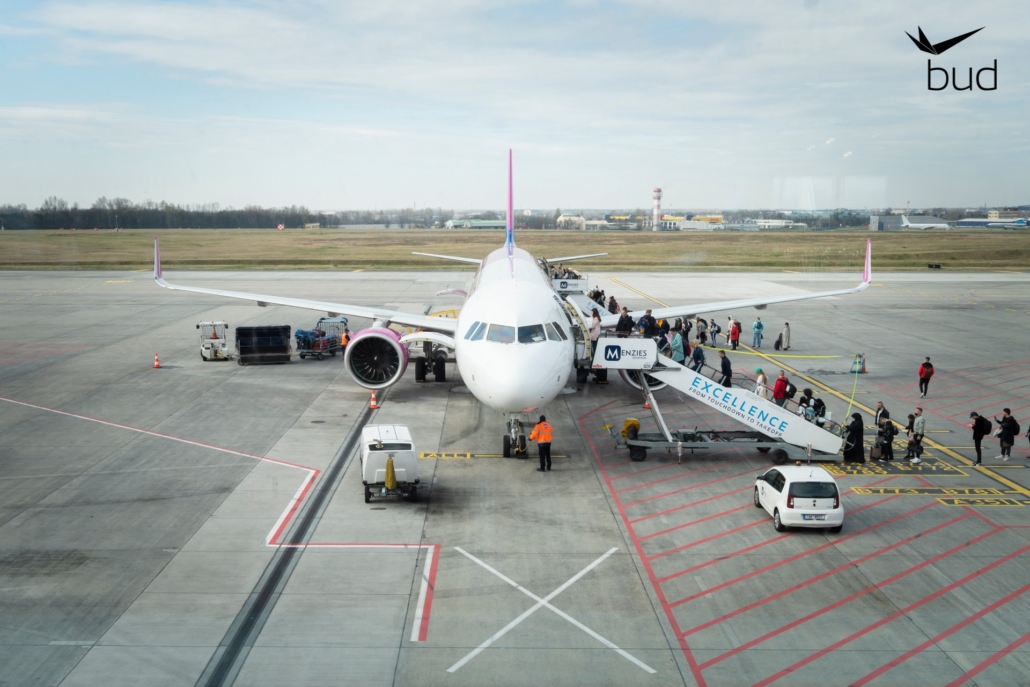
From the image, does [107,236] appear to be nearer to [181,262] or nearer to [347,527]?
[181,262]

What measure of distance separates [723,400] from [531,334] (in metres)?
6.01

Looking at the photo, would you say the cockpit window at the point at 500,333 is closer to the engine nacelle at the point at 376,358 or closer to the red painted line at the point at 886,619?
the engine nacelle at the point at 376,358

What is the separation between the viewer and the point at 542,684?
38.2 feet

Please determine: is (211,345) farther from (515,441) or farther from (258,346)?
(515,441)

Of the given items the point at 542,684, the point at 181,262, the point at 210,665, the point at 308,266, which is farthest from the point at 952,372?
the point at 181,262

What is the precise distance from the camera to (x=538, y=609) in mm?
13930

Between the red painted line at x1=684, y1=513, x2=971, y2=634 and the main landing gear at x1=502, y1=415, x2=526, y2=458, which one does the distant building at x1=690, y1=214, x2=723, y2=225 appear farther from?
the red painted line at x1=684, y1=513, x2=971, y2=634

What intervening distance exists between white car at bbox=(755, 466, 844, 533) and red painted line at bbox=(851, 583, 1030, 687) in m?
3.52

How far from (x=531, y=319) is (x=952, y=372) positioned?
76.5ft

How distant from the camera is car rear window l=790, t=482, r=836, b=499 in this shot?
17438 millimetres

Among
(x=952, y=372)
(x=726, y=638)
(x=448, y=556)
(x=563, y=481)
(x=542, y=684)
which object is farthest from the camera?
(x=952, y=372)

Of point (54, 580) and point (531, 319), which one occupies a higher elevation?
point (531, 319)

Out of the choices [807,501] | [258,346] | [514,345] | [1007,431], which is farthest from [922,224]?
[807,501]

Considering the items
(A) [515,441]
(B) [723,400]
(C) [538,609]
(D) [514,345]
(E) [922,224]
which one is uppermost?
(E) [922,224]
